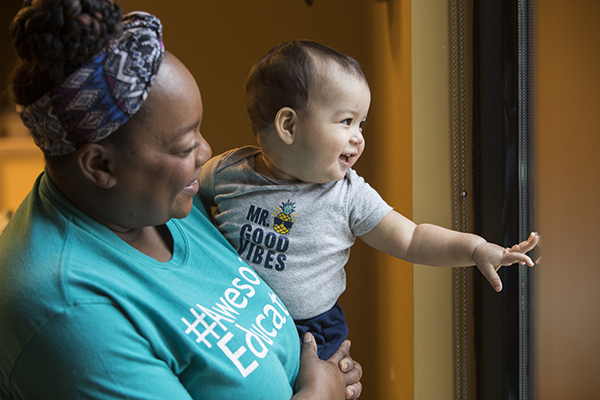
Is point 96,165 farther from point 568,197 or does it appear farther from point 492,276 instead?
point 568,197

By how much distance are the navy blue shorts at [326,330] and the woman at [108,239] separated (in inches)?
9.2

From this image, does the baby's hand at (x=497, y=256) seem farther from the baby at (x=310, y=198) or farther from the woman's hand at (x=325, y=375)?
the woman's hand at (x=325, y=375)

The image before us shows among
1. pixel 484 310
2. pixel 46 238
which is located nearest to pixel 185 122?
pixel 46 238

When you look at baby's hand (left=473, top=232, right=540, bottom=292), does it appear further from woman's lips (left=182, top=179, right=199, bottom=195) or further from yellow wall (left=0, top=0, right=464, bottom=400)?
woman's lips (left=182, top=179, right=199, bottom=195)

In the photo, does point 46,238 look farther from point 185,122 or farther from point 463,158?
point 463,158

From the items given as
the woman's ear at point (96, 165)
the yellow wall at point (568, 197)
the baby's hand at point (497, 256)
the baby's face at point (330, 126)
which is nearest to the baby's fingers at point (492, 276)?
the baby's hand at point (497, 256)

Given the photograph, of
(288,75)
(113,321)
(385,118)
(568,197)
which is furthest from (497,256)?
(385,118)

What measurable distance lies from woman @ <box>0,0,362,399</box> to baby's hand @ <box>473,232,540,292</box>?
1.29 ft

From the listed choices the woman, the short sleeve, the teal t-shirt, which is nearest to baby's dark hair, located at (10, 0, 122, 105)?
the woman

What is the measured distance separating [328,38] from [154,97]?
132 cm

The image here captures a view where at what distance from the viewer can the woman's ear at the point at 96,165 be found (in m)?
0.65

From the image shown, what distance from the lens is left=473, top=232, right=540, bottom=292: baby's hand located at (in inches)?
34.8

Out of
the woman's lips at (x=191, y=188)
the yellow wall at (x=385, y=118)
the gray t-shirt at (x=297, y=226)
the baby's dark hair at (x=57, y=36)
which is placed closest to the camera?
the baby's dark hair at (x=57, y=36)

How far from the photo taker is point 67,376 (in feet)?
2.01
